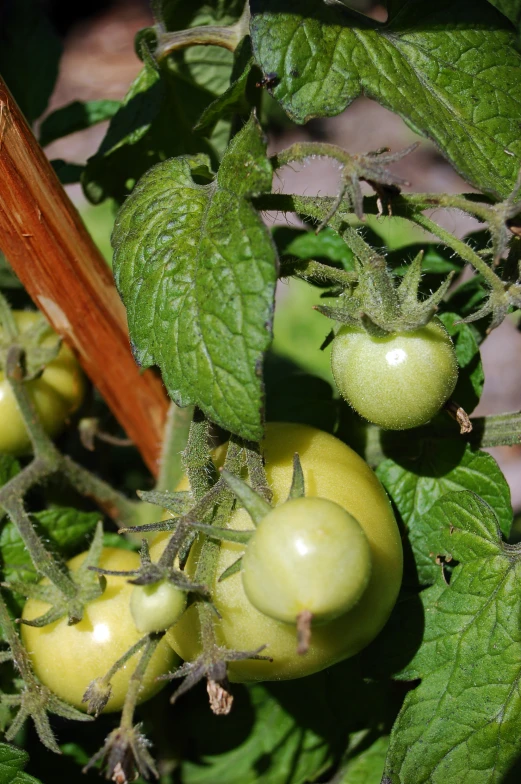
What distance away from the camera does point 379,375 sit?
77cm

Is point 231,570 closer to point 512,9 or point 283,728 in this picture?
point 283,728

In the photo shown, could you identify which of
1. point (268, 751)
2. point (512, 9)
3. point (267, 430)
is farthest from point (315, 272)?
point (268, 751)

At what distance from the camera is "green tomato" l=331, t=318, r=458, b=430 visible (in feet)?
2.50

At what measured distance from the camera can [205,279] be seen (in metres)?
0.75

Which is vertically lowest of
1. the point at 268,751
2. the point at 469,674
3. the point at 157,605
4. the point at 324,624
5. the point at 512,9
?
the point at 268,751

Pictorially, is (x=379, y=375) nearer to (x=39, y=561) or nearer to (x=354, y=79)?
(x=354, y=79)

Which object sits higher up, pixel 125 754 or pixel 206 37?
pixel 206 37

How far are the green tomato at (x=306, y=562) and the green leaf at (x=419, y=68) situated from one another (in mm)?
367

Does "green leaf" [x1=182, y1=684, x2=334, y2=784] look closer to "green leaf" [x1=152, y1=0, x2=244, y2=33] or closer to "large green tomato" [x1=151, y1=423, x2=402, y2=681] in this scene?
"large green tomato" [x1=151, y1=423, x2=402, y2=681]

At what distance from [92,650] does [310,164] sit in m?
1.12

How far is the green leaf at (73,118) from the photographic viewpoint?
127 centimetres

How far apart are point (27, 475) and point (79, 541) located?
0.44 feet

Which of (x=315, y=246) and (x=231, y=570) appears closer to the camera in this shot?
(x=231, y=570)

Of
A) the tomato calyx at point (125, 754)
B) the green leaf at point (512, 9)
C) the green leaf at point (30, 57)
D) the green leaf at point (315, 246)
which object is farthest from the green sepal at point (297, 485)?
the green leaf at point (30, 57)
